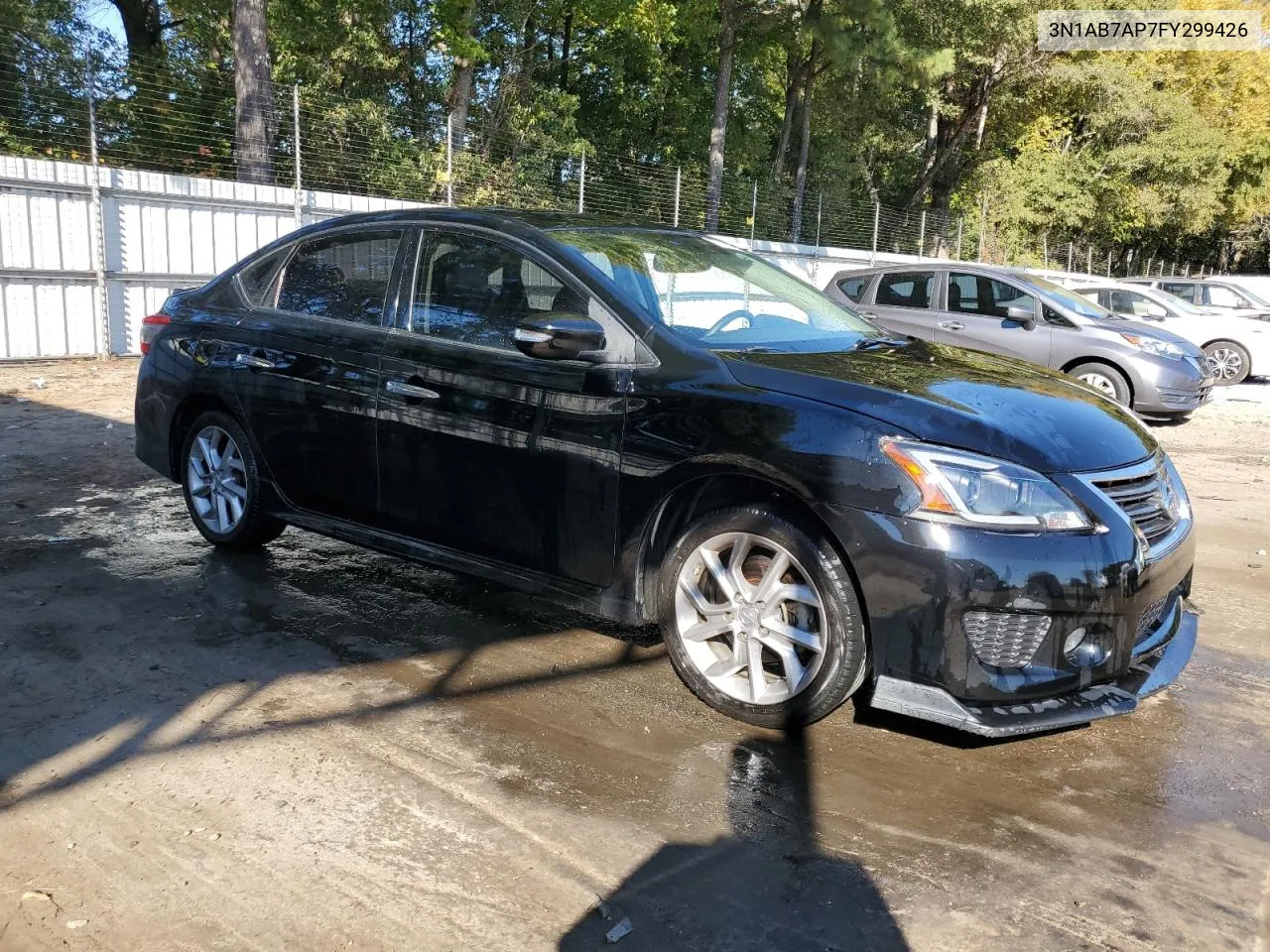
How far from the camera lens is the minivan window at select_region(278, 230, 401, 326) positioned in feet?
15.0

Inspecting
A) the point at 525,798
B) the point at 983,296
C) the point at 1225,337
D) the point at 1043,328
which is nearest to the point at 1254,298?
the point at 1225,337

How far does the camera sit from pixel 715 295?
4223 mm

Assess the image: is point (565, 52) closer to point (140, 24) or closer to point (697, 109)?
point (697, 109)

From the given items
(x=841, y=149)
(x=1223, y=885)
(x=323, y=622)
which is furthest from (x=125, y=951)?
(x=841, y=149)

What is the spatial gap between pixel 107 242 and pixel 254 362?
8.77 metres

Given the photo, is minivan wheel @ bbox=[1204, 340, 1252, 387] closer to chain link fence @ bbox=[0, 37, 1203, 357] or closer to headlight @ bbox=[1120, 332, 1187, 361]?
headlight @ bbox=[1120, 332, 1187, 361]

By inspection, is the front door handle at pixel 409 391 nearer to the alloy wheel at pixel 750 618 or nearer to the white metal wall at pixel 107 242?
the alloy wheel at pixel 750 618

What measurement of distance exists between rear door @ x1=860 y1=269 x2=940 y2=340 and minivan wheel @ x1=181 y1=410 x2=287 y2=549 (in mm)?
7613

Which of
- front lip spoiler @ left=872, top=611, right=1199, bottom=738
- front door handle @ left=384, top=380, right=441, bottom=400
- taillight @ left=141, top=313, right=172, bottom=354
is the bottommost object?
front lip spoiler @ left=872, top=611, right=1199, bottom=738

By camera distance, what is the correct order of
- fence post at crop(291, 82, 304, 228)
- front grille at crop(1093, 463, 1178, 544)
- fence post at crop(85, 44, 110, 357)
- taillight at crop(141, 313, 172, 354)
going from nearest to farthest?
front grille at crop(1093, 463, 1178, 544), taillight at crop(141, 313, 172, 354), fence post at crop(85, 44, 110, 357), fence post at crop(291, 82, 304, 228)

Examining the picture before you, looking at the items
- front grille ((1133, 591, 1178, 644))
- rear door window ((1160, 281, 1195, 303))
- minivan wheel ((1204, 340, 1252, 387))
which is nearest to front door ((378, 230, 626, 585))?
front grille ((1133, 591, 1178, 644))

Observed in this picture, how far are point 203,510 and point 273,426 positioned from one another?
2.97ft

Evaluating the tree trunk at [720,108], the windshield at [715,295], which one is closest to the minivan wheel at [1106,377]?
the windshield at [715,295]

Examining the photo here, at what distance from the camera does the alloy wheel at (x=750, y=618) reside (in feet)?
11.1
